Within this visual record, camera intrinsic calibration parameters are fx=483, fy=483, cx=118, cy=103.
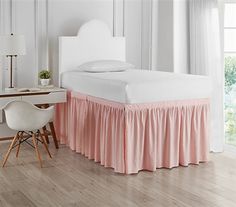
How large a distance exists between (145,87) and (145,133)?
42 centimetres

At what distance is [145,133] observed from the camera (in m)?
4.32

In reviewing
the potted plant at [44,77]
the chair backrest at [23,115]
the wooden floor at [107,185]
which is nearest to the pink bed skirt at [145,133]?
the wooden floor at [107,185]

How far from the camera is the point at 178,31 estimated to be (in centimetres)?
577

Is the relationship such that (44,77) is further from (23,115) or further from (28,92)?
(23,115)

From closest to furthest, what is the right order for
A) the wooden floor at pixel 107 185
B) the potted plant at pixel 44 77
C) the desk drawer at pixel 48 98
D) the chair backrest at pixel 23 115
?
the wooden floor at pixel 107 185
the chair backrest at pixel 23 115
the desk drawer at pixel 48 98
the potted plant at pixel 44 77

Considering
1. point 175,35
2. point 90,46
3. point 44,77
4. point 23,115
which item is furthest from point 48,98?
point 175,35

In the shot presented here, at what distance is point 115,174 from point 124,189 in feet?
1.46

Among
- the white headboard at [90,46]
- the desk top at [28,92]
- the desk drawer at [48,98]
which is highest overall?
the white headboard at [90,46]

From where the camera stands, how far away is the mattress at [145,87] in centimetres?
420

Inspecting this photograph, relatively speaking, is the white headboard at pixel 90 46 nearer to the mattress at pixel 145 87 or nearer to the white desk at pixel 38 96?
the white desk at pixel 38 96

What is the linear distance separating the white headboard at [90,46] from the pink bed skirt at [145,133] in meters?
0.86

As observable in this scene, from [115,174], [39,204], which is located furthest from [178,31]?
[39,204]

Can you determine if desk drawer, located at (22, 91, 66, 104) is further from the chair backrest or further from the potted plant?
the chair backrest

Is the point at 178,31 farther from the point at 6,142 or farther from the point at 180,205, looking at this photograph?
the point at 180,205
